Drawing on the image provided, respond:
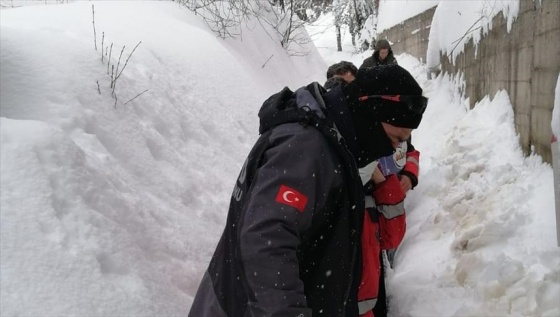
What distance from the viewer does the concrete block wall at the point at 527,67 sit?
134 inches

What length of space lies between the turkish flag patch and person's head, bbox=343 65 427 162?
0.38 metres

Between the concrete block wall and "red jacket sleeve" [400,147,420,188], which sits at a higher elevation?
the concrete block wall

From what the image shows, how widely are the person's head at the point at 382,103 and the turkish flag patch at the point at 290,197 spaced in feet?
1.23

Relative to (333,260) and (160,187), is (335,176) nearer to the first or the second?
(333,260)

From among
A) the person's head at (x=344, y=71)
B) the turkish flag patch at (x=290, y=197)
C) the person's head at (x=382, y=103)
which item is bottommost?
the person's head at (x=344, y=71)

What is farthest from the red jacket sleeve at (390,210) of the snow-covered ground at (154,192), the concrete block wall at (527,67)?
the concrete block wall at (527,67)

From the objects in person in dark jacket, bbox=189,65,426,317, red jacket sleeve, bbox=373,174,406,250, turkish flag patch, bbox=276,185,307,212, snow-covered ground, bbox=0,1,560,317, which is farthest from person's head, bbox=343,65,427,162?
snow-covered ground, bbox=0,1,560,317

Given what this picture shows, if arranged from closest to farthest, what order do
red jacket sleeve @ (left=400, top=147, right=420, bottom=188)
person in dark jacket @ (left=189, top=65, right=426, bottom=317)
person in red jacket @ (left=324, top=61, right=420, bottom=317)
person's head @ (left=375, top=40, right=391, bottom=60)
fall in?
person in dark jacket @ (left=189, top=65, right=426, bottom=317), person in red jacket @ (left=324, top=61, right=420, bottom=317), red jacket sleeve @ (left=400, top=147, right=420, bottom=188), person's head @ (left=375, top=40, right=391, bottom=60)

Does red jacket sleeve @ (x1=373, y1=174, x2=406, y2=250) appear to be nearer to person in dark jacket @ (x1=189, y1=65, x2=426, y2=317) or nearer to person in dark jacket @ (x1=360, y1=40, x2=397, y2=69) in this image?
person in dark jacket @ (x1=189, y1=65, x2=426, y2=317)

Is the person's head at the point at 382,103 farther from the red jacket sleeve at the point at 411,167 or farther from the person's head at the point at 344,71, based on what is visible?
the person's head at the point at 344,71

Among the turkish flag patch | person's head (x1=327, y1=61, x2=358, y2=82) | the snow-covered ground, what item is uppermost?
the turkish flag patch

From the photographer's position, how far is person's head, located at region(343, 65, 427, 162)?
170 centimetres

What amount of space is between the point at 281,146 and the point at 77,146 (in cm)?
191

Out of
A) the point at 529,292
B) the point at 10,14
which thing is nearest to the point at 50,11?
the point at 10,14
